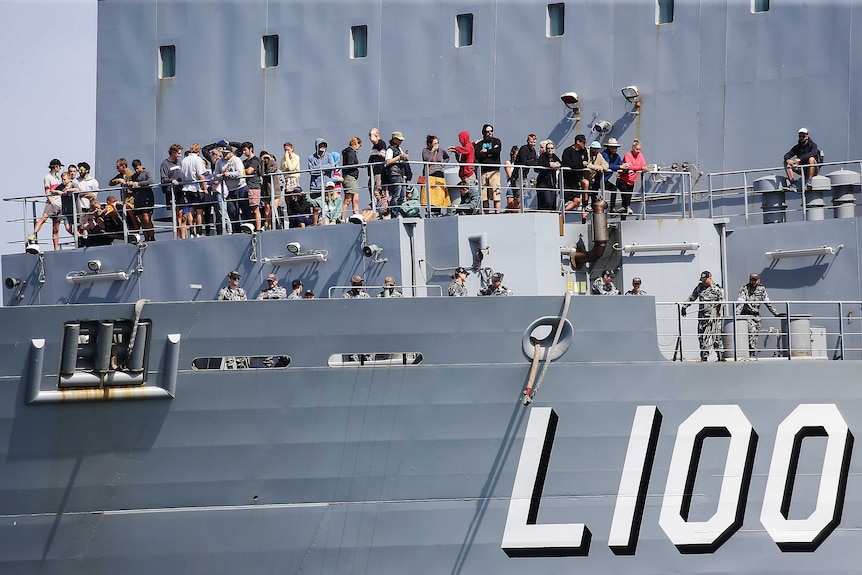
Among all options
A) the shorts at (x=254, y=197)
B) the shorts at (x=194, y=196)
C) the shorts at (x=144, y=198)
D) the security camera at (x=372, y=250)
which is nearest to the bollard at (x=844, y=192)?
the security camera at (x=372, y=250)

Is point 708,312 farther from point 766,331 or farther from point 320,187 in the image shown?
point 320,187

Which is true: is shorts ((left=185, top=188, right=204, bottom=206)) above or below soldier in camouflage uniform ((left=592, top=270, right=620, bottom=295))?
above

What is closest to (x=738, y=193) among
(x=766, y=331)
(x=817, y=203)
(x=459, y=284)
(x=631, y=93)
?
(x=817, y=203)

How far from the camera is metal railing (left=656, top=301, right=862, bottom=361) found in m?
12.2

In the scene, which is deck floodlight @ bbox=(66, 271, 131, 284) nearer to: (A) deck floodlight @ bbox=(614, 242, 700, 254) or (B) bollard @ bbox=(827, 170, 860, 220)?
(A) deck floodlight @ bbox=(614, 242, 700, 254)

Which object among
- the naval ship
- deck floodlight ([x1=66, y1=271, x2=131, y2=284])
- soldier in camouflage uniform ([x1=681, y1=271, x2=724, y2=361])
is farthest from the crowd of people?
soldier in camouflage uniform ([x1=681, y1=271, x2=724, y2=361])

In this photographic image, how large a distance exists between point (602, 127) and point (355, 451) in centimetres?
648

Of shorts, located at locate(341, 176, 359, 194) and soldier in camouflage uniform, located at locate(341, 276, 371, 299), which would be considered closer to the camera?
soldier in camouflage uniform, located at locate(341, 276, 371, 299)

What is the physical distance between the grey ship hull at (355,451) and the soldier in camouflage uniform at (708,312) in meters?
0.73

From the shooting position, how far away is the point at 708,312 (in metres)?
13.0

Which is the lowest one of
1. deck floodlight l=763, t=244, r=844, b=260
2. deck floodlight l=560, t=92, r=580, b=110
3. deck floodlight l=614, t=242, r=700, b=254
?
deck floodlight l=763, t=244, r=844, b=260

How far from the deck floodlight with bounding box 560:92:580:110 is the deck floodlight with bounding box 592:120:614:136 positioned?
37 cm

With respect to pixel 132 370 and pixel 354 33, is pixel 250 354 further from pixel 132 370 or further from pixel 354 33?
pixel 354 33

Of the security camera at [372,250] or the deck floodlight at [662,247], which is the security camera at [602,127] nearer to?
the deck floodlight at [662,247]
